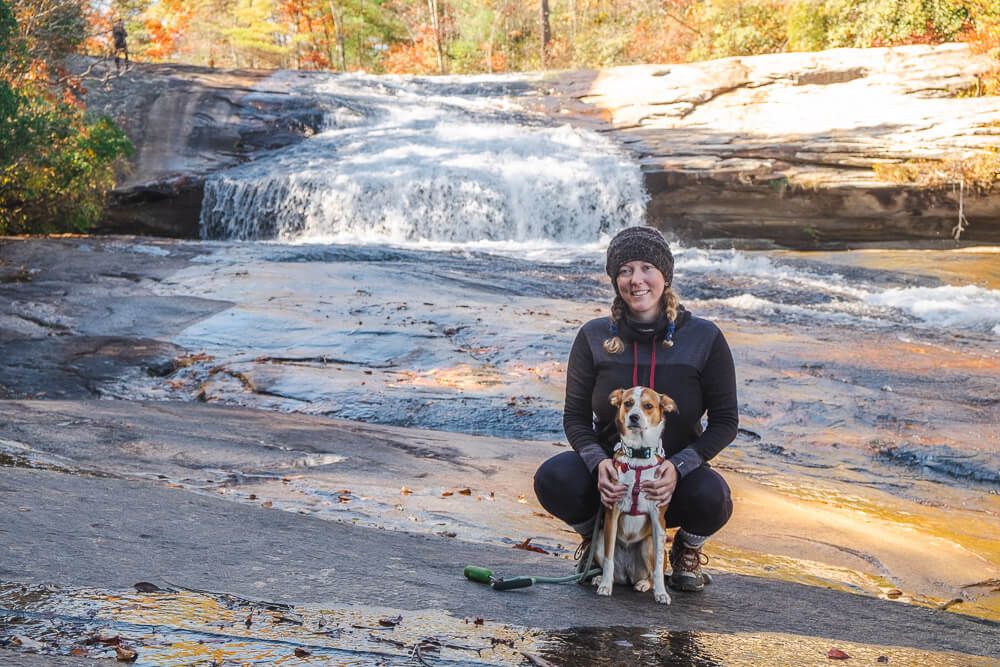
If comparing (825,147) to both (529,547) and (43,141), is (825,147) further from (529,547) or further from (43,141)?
(529,547)

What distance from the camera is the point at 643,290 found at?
3357 mm

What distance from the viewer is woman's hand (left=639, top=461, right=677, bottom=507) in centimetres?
315

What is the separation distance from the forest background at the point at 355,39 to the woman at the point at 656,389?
11618 millimetres

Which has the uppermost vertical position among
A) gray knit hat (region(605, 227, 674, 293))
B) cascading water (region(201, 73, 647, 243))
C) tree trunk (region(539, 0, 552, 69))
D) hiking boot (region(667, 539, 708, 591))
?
tree trunk (region(539, 0, 552, 69))

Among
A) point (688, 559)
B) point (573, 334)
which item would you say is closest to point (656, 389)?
point (688, 559)

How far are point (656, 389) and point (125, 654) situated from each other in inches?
71.7

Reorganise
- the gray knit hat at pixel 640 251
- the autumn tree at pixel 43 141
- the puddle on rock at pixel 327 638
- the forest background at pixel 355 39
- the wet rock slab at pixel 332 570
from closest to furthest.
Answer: the puddle on rock at pixel 327 638, the wet rock slab at pixel 332 570, the gray knit hat at pixel 640 251, the autumn tree at pixel 43 141, the forest background at pixel 355 39

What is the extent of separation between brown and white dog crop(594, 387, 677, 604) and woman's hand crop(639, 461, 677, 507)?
2 centimetres

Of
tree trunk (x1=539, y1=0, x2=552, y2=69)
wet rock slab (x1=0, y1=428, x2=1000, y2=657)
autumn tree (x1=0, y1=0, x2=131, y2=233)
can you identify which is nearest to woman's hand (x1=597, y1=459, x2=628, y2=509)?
wet rock slab (x1=0, y1=428, x2=1000, y2=657)

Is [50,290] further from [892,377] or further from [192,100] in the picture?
[192,100]

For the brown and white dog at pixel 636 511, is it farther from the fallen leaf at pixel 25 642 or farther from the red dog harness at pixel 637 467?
the fallen leaf at pixel 25 642

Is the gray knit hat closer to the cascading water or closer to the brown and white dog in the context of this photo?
the brown and white dog

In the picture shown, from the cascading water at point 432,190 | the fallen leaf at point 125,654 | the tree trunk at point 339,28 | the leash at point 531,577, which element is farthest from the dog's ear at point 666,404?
the tree trunk at point 339,28

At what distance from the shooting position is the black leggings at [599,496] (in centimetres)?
332
